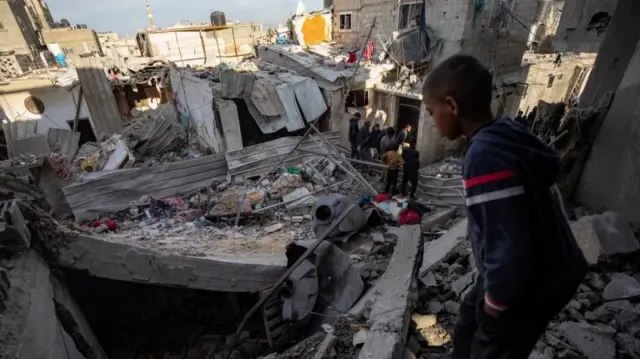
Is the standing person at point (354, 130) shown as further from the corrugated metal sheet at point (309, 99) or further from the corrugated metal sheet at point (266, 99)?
the corrugated metal sheet at point (266, 99)

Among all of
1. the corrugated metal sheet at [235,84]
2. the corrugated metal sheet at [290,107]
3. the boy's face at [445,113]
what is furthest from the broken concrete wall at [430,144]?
the boy's face at [445,113]

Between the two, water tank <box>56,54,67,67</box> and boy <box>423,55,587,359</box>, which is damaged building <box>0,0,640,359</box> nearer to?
boy <box>423,55,587,359</box>

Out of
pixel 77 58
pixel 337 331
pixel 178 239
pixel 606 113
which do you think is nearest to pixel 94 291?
pixel 178 239

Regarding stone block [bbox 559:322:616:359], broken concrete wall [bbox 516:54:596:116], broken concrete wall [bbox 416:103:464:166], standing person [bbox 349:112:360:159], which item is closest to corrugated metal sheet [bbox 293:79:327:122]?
standing person [bbox 349:112:360:159]

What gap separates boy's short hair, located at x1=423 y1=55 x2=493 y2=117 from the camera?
128cm

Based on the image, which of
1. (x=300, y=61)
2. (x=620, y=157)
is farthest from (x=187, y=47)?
(x=620, y=157)

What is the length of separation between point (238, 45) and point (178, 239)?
19796mm

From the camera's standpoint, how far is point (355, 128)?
9.47 metres

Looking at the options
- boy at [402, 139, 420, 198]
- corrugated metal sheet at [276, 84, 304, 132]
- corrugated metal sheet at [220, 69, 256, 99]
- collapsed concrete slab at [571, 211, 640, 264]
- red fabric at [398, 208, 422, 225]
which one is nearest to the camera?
collapsed concrete slab at [571, 211, 640, 264]

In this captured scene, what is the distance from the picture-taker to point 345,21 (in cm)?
1524

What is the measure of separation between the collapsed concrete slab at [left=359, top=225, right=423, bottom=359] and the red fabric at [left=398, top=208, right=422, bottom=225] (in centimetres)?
237

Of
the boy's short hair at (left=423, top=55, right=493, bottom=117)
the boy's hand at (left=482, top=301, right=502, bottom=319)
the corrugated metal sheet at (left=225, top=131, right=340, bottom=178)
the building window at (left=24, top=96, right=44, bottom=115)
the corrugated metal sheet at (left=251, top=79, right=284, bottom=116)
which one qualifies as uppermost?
the boy's short hair at (left=423, top=55, right=493, bottom=117)

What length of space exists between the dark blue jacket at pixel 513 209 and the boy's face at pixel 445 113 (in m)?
0.12

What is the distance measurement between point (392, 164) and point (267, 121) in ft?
14.9
